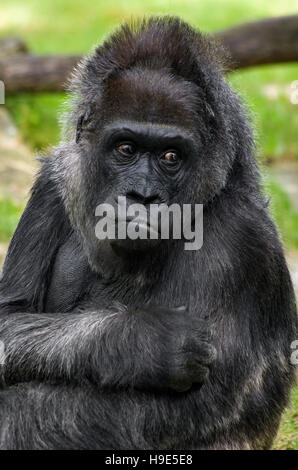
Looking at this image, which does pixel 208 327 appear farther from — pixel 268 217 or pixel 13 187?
pixel 13 187

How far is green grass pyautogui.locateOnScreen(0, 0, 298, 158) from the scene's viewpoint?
1523 centimetres

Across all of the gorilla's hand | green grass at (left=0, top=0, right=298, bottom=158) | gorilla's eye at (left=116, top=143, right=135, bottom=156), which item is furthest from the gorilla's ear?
green grass at (left=0, top=0, right=298, bottom=158)

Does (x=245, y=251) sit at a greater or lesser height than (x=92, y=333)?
greater

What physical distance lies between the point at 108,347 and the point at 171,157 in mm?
1073

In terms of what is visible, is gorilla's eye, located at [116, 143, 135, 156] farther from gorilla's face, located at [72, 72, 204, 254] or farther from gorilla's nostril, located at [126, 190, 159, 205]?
gorilla's nostril, located at [126, 190, 159, 205]

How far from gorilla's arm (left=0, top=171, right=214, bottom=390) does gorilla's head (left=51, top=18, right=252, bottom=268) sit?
40 cm

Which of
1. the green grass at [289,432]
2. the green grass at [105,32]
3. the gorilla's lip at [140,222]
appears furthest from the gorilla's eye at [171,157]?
the green grass at [105,32]

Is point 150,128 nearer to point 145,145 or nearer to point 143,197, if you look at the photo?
point 145,145

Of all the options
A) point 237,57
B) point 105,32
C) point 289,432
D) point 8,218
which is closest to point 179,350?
point 289,432

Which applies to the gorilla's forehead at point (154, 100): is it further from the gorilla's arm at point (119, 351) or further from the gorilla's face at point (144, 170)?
the gorilla's arm at point (119, 351)

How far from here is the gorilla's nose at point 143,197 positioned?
4.65m
